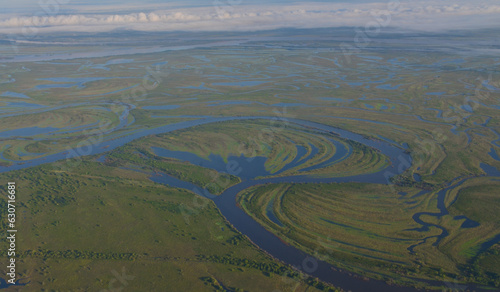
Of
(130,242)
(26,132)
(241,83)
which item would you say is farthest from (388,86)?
(26,132)

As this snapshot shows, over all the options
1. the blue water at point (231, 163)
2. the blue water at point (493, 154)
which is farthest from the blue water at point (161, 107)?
the blue water at point (493, 154)

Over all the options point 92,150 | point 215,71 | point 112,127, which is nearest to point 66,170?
point 92,150

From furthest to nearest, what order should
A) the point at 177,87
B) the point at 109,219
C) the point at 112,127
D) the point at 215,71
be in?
1. the point at 215,71
2. the point at 177,87
3. the point at 112,127
4. the point at 109,219

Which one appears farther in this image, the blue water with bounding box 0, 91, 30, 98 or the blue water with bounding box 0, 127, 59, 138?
→ the blue water with bounding box 0, 91, 30, 98

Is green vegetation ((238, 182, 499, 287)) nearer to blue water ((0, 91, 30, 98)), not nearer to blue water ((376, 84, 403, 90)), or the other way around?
blue water ((376, 84, 403, 90))

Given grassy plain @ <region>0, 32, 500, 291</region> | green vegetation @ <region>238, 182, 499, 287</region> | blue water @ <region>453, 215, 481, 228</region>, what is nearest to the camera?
green vegetation @ <region>238, 182, 499, 287</region>

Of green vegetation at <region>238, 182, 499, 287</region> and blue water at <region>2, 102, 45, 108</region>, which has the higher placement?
green vegetation at <region>238, 182, 499, 287</region>

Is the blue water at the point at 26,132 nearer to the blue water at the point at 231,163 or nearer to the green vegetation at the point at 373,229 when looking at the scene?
the blue water at the point at 231,163

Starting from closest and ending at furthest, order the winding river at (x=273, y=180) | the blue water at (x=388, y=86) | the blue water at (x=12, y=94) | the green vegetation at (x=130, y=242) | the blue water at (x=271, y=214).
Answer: the green vegetation at (x=130, y=242), the winding river at (x=273, y=180), the blue water at (x=271, y=214), the blue water at (x=12, y=94), the blue water at (x=388, y=86)

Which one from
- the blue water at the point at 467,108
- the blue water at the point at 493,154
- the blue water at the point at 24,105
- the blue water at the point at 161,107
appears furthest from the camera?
the blue water at the point at 24,105

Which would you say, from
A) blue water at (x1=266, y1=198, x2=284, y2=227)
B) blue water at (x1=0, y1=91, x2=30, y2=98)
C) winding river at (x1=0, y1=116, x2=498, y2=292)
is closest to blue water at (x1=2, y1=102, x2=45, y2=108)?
blue water at (x1=0, y1=91, x2=30, y2=98)

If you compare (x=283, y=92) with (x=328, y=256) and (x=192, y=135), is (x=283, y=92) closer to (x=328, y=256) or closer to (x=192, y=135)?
(x=192, y=135)
